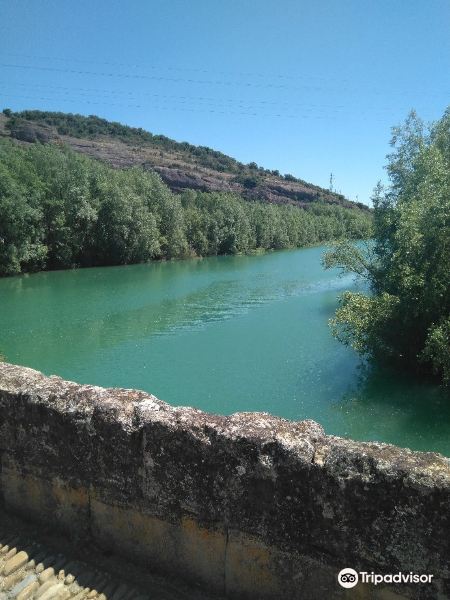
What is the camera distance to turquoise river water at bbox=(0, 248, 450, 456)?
13.4 m

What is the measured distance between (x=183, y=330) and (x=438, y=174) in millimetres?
13521

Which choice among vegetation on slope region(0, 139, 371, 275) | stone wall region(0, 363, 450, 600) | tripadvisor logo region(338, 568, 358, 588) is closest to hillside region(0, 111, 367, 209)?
vegetation on slope region(0, 139, 371, 275)

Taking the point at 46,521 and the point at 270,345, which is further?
the point at 270,345

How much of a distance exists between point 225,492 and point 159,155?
553ft

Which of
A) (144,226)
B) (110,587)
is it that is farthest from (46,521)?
(144,226)

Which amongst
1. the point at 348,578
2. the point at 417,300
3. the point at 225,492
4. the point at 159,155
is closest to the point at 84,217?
the point at 417,300

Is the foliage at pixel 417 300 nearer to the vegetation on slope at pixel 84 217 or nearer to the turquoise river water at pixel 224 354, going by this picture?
the turquoise river water at pixel 224 354

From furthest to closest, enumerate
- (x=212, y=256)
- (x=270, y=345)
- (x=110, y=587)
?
(x=212, y=256)
(x=270, y=345)
(x=110, y=587)

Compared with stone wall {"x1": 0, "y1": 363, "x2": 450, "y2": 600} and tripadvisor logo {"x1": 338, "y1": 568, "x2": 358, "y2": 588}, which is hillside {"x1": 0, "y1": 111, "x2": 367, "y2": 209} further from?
tripadvisor logo {"x1": 338, "y1": 568, "x2": 358, "y2": 588}

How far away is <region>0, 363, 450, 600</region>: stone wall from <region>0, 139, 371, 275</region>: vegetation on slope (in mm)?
28980

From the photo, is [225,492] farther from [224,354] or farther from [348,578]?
[224,354]

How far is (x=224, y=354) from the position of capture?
18875mm

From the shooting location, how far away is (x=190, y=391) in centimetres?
1474

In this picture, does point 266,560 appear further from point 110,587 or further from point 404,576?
point 110,587
